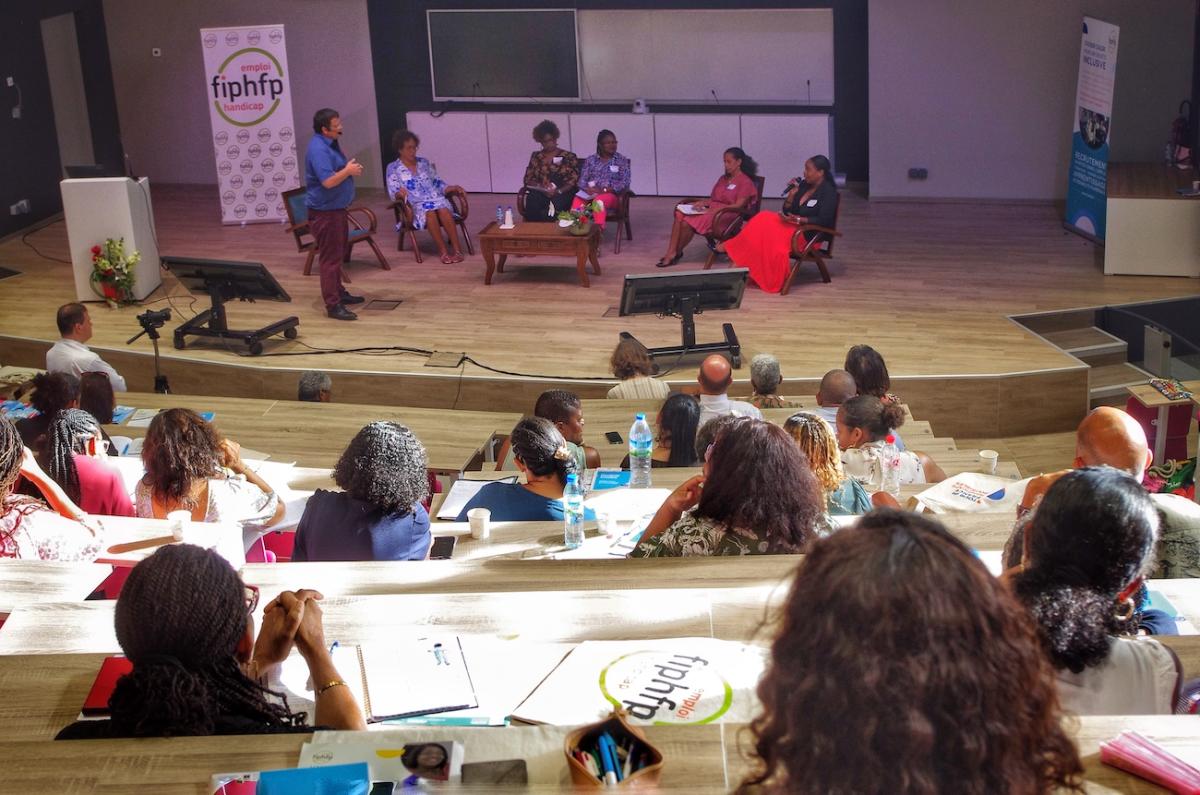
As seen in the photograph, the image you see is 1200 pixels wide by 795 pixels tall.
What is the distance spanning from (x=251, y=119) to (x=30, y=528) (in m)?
8.33

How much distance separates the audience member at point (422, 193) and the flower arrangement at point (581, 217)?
1.16 meters

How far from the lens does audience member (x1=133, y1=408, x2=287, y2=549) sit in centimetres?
463

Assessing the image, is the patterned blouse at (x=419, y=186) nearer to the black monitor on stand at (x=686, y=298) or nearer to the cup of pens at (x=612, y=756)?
the black monitor on stand at (x=686, y=298)

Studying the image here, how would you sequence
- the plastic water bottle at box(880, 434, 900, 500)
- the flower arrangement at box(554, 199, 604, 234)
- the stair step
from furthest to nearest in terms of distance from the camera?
the flower arrangement at box(554, 199, 604, 234) < the stair step < the plastic water bottle at box(880, 434, 900, 500)

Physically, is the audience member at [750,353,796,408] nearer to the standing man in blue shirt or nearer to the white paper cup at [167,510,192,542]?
the white paper cup at [167,510,192,542]

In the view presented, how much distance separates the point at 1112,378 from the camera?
8.39 m

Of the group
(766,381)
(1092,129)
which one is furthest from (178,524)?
(1092,129)

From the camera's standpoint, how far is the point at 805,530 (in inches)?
145

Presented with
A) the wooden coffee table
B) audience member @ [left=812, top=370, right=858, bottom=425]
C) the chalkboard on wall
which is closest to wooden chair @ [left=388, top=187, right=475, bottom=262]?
the wooden coffee table

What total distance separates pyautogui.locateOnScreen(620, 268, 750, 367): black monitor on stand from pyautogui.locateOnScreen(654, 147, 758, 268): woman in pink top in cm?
182

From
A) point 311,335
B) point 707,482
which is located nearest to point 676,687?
point 707,482

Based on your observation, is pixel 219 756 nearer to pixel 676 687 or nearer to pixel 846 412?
pixel 676 687

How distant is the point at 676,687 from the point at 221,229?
33.0ft

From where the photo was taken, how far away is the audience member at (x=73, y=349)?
725 centimetres
